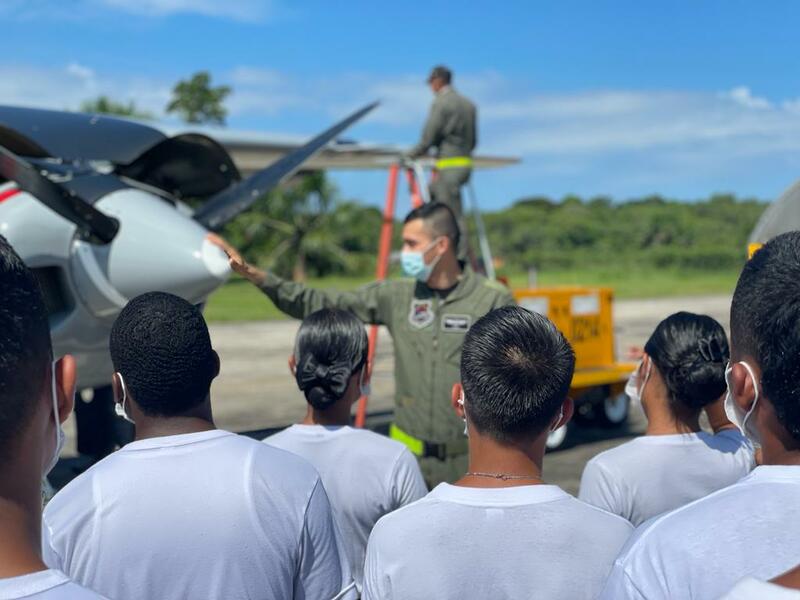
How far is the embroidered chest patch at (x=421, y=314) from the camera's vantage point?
14.8 ft

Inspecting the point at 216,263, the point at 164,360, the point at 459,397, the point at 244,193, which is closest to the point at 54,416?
the point at 164,360

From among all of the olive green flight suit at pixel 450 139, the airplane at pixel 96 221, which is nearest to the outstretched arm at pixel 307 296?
the airplane at pixel 96 221

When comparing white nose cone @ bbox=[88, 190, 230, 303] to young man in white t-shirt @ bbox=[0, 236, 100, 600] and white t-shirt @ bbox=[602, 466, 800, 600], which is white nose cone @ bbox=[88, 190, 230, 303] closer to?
young man in white t-shirt @ bbox=[0, 236, 100, 600]

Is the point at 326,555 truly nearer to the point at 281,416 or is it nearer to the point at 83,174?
the point at 83,174

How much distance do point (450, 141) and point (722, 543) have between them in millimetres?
6133

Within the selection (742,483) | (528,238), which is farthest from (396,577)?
(528,238)

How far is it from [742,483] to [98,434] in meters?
6.06

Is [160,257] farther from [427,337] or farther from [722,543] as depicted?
[722,543]

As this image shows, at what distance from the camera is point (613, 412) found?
372 inches

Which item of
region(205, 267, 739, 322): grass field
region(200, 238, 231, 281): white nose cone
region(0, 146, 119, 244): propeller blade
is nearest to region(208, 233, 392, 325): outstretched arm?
region(200, 238, 231, 281): white nose cone

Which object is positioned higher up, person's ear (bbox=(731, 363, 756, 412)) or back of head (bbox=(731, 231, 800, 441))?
back of head (bbox=(731, 231, 800, 441))

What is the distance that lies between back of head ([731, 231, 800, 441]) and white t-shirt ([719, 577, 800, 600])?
0.46 m

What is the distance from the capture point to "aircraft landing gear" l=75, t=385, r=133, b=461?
6.54 metres

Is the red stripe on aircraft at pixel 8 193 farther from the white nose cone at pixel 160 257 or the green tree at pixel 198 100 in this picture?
the green tree at pixel 198 100
